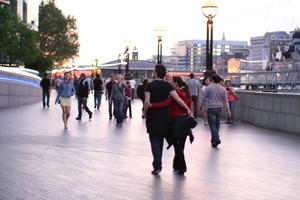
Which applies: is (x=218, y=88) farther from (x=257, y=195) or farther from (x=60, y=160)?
(x=257, y=195)

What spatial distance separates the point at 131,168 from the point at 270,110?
10.5 meters

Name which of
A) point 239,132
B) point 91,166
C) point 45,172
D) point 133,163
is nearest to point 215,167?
point 133,163

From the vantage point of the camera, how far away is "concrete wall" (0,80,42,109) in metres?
29.0

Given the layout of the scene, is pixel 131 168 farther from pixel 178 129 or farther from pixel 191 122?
pixel 191 122

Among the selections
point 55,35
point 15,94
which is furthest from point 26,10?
point 15,94

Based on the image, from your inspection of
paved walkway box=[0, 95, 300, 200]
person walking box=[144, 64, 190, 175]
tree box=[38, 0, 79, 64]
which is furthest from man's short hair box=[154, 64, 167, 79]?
tree box=[38, 0, 79, 64]

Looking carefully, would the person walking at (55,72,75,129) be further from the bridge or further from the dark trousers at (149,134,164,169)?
the bridge

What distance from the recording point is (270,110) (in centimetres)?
1981

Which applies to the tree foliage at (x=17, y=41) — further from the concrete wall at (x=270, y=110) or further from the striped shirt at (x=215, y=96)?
the striped shirt at (x=215, y=96)

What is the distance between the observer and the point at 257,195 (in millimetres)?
8000

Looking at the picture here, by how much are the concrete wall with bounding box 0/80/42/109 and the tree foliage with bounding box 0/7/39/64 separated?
1737 cm

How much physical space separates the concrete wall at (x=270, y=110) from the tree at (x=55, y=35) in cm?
9380

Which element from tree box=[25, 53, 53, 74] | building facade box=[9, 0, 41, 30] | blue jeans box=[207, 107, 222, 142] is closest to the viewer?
blue jeans box=[207, 107, 222, 142]

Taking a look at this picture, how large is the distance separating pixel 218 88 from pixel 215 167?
12.6ft
